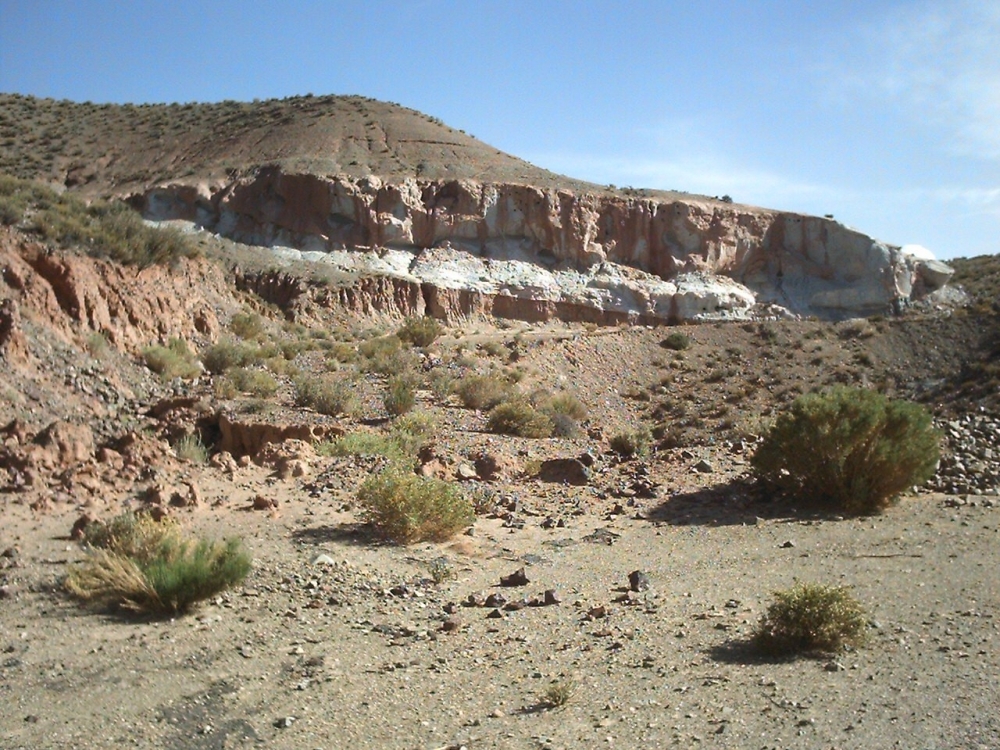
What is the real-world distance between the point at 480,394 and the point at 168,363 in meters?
5.97

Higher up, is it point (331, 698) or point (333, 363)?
point (333, 363)

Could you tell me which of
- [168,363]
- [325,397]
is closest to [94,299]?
[168,363]

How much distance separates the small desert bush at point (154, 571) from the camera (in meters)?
7.54

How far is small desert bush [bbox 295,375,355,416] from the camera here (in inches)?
646

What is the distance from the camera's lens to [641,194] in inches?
1784

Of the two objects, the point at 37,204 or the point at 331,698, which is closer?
the point at 331,698

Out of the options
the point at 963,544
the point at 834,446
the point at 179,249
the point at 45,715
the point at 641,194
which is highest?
the point at 641,194

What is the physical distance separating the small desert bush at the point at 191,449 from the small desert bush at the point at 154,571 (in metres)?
3.58

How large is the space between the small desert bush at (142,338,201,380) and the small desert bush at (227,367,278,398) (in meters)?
0.76

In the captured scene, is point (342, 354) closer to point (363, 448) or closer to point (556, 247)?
point (363, 448)

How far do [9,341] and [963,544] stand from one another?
12873mm

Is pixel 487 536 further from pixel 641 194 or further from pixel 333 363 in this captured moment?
pixel 641 194

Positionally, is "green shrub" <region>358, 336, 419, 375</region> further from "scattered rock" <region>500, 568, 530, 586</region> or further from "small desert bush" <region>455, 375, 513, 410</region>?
"scattered rock" <region>500, 568, 530, 586</region>

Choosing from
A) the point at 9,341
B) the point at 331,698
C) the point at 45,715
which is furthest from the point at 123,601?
the point at 9,341
